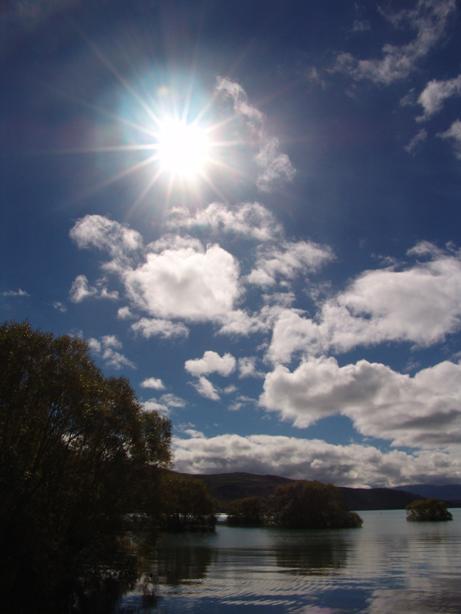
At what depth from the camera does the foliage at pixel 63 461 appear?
45.4 metres

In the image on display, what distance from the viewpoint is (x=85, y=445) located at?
59.5m

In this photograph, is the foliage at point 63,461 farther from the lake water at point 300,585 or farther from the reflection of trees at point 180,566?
the reflection of trees at point 180,566

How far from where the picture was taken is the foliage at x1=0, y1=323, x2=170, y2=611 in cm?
4544

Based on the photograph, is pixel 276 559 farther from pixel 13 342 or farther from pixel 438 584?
pixel 13 342

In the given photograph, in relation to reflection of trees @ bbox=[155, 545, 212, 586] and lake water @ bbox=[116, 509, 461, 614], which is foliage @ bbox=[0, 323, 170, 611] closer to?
lake water @ bbox=[116, 509, 461, 614]

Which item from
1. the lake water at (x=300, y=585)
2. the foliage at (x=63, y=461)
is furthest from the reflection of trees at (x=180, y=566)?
the foliage at (x=63, y=461)

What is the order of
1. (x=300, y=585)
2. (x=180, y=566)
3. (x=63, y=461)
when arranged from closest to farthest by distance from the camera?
1. (x=63, y=461)
2. (x=300, y=585)
3. (x=180, y=566)

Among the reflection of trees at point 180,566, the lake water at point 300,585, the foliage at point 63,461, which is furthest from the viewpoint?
the reflection of trees at point 180,566

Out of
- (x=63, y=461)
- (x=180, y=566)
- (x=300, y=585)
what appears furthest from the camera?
(x=180, y=566)

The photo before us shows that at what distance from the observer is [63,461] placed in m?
54.5

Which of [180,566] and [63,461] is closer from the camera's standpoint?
[63,461]

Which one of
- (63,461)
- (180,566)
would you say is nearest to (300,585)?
(180,566)

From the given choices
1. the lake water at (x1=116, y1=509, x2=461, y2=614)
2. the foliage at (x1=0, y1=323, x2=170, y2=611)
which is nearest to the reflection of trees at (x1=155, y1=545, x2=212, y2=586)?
the lake water at (x1=116, y1=509, x2=461, y2=614)

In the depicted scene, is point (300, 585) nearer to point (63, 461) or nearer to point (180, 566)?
point (180, 566)
